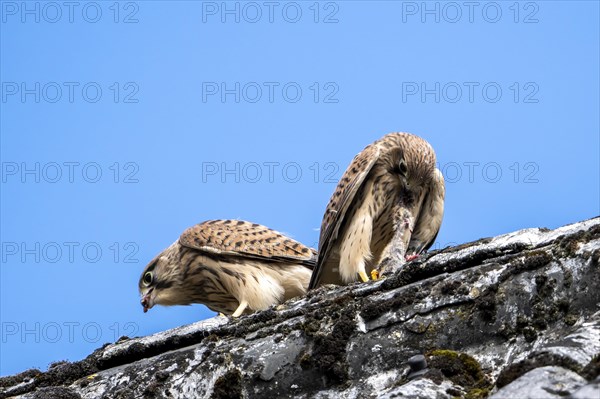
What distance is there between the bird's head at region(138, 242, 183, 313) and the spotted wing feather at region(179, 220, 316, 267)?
0.85 feet

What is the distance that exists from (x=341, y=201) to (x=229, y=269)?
1290 millimetres

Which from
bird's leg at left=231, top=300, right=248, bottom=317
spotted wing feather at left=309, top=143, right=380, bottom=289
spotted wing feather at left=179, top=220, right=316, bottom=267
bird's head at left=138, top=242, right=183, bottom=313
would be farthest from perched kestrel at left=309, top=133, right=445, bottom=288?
bird's head at left=138, top=242, right=183, bottom=313

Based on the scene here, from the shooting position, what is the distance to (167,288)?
9328 mm

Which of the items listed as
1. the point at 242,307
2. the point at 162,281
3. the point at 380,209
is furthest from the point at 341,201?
the point at 162,281

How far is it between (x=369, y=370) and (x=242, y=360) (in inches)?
26.7

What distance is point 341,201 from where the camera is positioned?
26.9 feet

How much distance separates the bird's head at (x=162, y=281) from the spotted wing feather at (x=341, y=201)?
1.60m

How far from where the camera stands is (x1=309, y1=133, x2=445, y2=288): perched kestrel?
26.6 feet

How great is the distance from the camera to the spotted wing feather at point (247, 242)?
28.9 ft

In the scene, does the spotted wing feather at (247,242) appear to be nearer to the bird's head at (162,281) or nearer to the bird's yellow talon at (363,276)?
the bird's head at (162,281)

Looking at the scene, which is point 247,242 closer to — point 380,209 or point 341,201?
point 341,201

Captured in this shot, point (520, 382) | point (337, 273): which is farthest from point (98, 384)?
point (337, 273)

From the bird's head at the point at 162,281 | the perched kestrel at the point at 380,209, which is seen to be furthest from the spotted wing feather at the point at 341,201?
the bird's head at the point at 162,281

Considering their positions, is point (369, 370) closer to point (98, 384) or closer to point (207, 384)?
point (207, 384)
